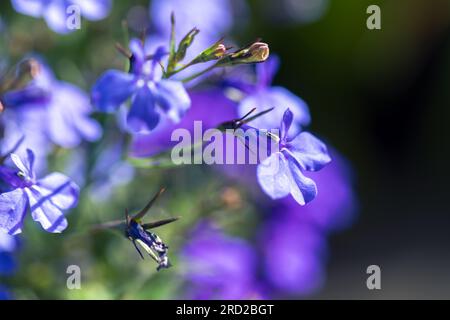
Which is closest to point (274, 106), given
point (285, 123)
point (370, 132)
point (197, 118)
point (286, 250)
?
point (285, 123)

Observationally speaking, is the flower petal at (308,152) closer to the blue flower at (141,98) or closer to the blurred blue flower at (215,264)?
the blue flower at (141,98)

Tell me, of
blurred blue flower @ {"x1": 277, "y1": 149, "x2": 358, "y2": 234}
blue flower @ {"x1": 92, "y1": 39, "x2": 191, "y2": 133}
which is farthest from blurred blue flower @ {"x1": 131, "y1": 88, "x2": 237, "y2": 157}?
blue flower @ {"x1": 92, "y1": 39, "x2": 191, "y2": 133}

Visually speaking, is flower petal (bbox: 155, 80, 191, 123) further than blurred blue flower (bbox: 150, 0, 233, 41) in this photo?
No

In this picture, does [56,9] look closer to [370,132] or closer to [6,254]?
[6,254]

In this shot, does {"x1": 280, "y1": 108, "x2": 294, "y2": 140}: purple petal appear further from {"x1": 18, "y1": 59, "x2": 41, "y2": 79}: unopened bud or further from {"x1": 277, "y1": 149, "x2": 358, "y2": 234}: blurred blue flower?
{"x1": 277, "y1": 149, "x2": 358, "y2": 234}: blurred blue flower

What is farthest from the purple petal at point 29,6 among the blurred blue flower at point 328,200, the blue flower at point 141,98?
the blurred blue flower at point 328,200

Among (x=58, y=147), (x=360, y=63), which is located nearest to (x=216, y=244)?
(x=58, y=147)
